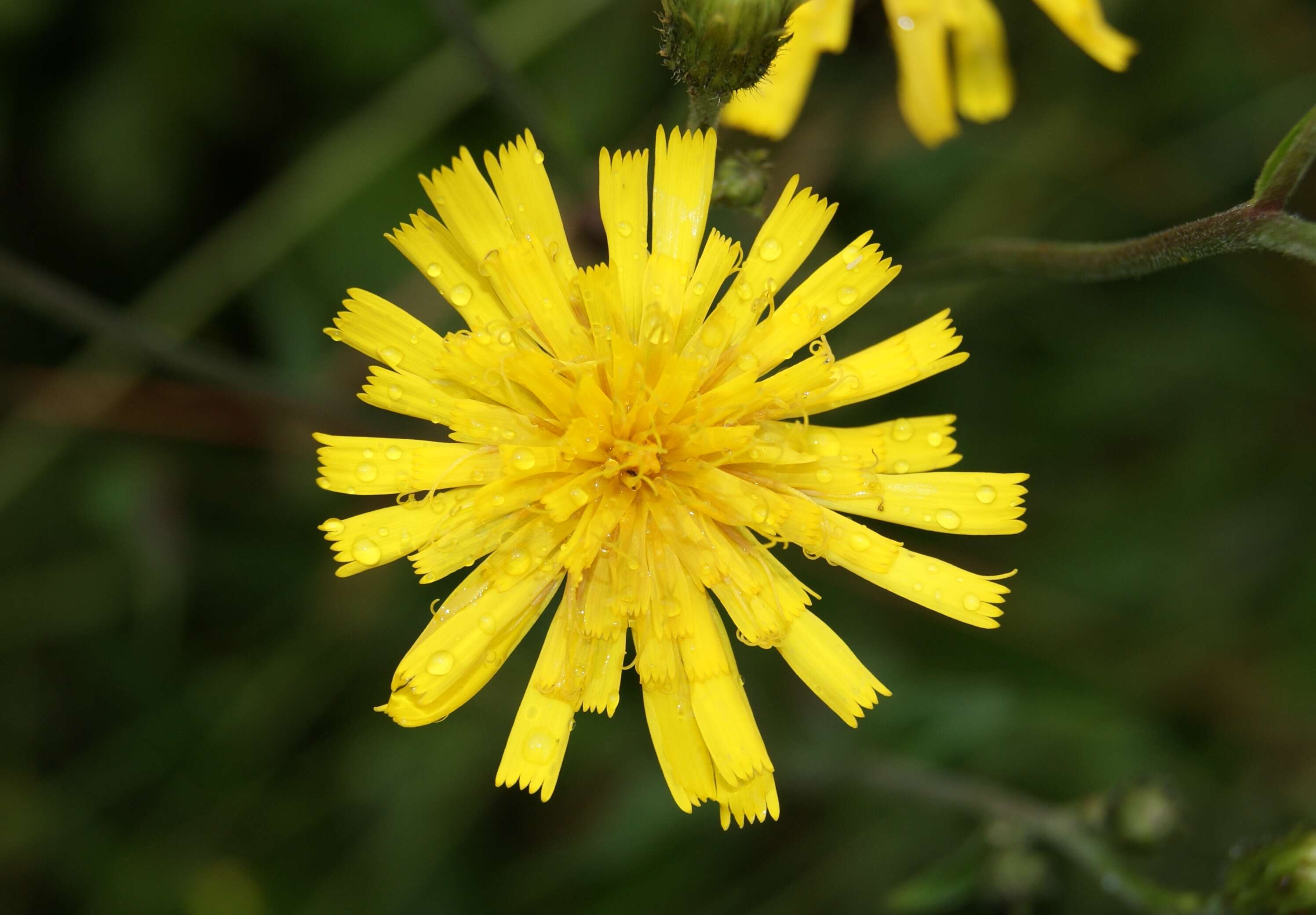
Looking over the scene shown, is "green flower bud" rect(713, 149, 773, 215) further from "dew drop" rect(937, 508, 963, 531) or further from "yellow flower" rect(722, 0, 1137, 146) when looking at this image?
"dew drop" rect(937, 508, 963, 531)

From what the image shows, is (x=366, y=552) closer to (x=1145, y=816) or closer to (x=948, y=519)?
(x=948, y=519)

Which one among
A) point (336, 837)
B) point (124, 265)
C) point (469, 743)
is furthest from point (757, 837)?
point (124, 265)

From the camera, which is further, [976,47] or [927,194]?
[927,194]

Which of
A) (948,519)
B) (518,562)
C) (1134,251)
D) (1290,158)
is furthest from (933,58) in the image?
(518,562)

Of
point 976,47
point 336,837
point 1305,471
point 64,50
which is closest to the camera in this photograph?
point 976,47

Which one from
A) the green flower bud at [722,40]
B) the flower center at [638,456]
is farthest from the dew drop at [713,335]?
the green flower bud at [722,40]

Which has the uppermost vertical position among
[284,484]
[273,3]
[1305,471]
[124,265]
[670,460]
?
[273,3]

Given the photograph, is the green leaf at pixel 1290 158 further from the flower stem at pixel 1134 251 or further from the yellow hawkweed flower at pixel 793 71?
the yellow hawkweed flower at pixel 793 71

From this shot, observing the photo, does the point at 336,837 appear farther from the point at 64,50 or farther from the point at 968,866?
the point at 64,50

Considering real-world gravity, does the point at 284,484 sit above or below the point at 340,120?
below
